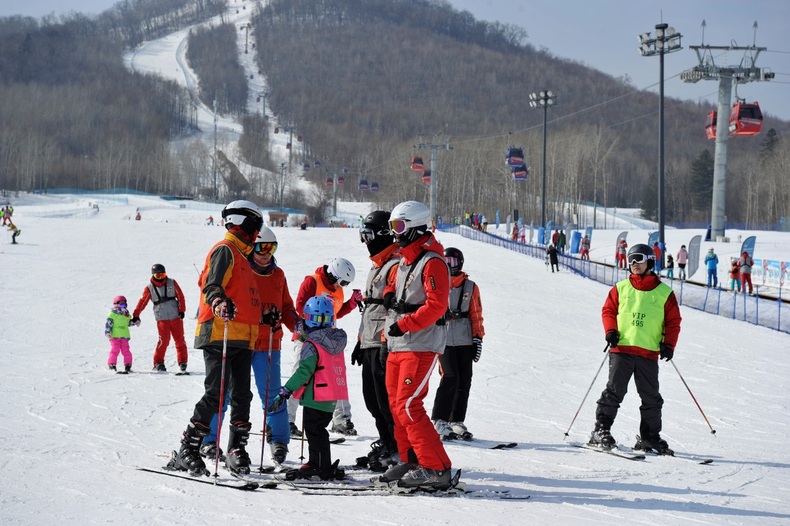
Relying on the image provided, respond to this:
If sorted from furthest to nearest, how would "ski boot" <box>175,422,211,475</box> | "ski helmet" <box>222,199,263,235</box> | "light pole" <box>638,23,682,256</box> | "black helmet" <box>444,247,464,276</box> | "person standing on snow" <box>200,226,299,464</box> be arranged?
"light pole" <box>638,23,682,256</box>, "black helmet" <box>444,247,464,276</box>, "person standing on snow" <box>200,226,299,464</box>, "ski helmet" <box>222,199,263,235</box>, "ski boot" <box>175,422,211,475</box>

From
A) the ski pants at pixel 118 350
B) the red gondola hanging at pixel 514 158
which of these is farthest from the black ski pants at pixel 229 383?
the red gondola hanging at pixel 514 158

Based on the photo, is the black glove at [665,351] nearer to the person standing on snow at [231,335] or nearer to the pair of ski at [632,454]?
the pair of ski at [632,454]

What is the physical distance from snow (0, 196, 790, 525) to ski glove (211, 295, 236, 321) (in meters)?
1.05

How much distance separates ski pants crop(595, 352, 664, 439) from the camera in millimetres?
6727

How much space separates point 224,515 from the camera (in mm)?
4344

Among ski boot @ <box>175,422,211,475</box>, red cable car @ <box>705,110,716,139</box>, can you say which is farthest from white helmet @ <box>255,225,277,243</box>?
red cable car @ <box>705,110,716,139</box>

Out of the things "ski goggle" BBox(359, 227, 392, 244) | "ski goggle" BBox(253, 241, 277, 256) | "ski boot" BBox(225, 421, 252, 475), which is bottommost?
"ski boot" BBox(225, 421, 252, 475)

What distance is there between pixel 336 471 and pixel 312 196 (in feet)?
382

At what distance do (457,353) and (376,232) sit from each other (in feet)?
5.43

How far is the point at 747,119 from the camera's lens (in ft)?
137

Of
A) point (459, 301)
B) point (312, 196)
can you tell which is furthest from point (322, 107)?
point (459, 301)

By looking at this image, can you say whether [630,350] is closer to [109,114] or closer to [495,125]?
[109,114]

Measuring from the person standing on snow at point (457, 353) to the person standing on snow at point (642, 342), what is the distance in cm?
111

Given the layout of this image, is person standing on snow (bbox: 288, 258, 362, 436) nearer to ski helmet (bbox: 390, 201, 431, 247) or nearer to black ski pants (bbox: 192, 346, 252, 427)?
black ski pants (bbox: 192, 346, 252, 427)
